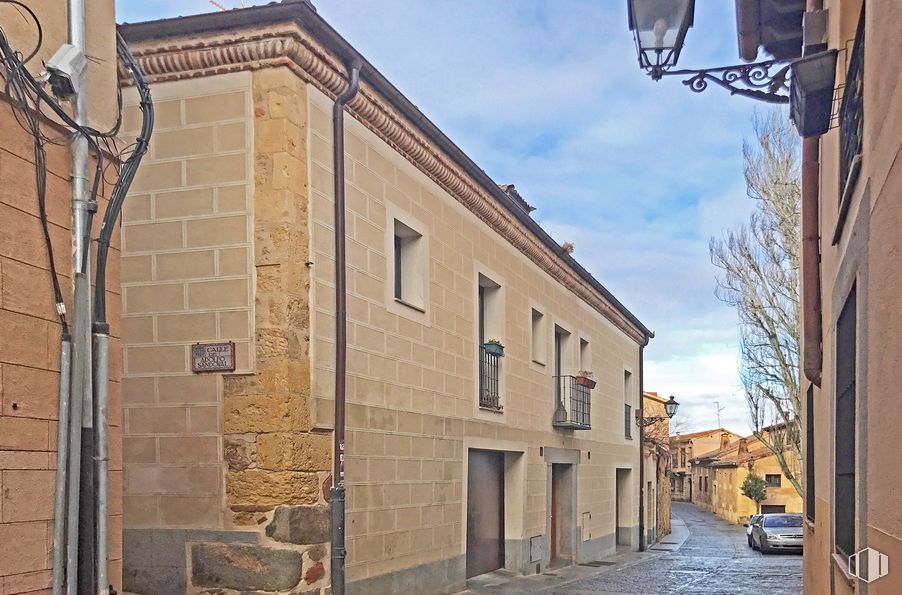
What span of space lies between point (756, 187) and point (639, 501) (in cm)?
870

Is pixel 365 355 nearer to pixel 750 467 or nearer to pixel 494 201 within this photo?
pixel 494 201

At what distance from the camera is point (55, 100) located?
15.7ft

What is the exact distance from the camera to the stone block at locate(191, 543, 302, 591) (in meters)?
7.52

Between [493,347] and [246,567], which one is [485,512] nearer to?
[493,347]

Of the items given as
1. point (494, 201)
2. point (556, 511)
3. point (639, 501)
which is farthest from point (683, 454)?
point (494, 201)

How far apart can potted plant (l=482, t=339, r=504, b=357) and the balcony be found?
3.39 metres

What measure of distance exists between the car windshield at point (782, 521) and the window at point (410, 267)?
21.4 metres

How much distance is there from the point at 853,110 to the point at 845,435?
2.09m

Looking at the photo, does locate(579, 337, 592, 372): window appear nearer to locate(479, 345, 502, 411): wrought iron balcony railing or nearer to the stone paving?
the stone paving

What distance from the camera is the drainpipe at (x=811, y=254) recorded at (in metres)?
8.38

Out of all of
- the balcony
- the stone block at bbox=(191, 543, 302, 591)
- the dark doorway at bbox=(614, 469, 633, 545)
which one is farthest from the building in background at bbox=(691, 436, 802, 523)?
the stone block at bbox=(191, 543, 302, 591)

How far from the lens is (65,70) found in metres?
4.73

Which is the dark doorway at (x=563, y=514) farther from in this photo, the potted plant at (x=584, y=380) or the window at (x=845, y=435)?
the window at (x=845, y=435)

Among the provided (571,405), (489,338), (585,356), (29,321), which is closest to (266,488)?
(29,321)
